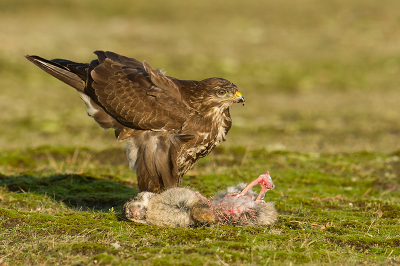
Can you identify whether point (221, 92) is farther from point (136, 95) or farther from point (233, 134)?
point (233, 134)

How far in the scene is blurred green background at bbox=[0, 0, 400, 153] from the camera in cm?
1803

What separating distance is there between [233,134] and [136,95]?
10.1 metres

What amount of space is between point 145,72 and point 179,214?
294 cm

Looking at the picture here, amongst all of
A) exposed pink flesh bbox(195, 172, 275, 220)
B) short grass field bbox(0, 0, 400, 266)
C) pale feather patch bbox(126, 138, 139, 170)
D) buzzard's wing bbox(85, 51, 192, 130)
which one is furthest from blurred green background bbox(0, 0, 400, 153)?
exposed pink flesh bbox(195, 172, 275, 220)

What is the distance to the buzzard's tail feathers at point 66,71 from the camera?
8.84 meters

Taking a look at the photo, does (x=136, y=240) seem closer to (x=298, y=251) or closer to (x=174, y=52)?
(x=298, y=251)

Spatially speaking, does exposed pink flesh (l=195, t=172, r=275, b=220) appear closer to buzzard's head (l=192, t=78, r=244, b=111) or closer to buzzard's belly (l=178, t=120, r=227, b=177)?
buzzard's belly (l=178, t=120, r=227, b=177)

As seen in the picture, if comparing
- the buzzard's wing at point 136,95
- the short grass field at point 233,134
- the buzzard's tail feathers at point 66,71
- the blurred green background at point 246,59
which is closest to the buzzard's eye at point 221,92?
the buzzard's wing at point 136,95

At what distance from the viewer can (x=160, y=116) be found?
7887 millimetres

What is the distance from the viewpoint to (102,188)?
9.55 metres

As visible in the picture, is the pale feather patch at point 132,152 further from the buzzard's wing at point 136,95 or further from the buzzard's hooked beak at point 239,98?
the buzzard's hooked beak at point 239,98

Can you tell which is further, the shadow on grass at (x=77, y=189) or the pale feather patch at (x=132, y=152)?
the shadow on grass at (x=77, y=189)

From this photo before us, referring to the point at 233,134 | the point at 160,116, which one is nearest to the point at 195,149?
the point at 160,116

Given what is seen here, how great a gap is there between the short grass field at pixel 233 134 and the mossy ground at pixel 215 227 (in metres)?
0.03
